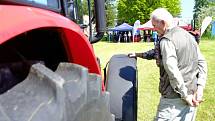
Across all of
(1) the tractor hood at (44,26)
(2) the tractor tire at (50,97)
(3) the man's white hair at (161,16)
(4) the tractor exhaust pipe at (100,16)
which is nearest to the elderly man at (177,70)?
(3) the man's white hair at (161,16)

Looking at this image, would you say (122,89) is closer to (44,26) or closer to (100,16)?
(100,16)

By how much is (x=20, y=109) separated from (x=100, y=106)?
2.44ft

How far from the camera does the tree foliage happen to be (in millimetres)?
63938

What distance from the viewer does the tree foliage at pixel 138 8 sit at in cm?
6394

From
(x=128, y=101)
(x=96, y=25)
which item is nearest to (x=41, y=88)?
(x=96, y=25)

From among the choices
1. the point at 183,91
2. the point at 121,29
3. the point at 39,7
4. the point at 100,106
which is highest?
the point at 39,7

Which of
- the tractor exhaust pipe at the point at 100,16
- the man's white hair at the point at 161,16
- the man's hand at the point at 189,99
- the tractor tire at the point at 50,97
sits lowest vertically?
the man's hand at the point at 189,99

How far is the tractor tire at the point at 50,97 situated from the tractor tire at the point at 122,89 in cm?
169

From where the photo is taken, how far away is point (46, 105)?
1735 millimetres

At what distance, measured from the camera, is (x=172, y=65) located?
14.5ft

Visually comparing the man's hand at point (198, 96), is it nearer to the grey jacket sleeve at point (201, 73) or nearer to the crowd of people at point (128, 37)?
the grey jacket sleeve at point (201, 73)

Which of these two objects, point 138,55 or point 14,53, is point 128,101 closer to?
point 138,55

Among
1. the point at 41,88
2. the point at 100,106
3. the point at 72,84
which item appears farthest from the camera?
the point at 100,106

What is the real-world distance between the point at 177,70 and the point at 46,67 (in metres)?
2.61
